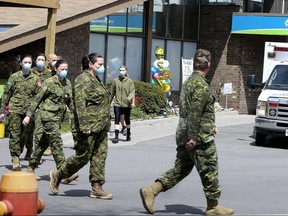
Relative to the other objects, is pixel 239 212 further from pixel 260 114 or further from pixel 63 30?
pixel 63 30

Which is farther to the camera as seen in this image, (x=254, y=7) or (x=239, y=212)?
(x=254, y=7)

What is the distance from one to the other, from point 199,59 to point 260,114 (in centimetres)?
1131

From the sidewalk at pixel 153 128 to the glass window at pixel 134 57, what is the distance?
3123 mm

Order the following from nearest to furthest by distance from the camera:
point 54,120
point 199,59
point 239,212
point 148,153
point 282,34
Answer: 1. point 199,59
2. point 239,212
3. point 54,120
4. point 148,153
5. point 282,34

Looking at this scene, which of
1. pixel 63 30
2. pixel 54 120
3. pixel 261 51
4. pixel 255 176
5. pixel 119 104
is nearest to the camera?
pixel 54 120

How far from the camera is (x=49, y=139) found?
12.9m

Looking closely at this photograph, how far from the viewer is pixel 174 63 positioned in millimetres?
32875

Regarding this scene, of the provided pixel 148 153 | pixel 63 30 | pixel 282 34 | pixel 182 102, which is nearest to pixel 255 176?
pixel 148 153

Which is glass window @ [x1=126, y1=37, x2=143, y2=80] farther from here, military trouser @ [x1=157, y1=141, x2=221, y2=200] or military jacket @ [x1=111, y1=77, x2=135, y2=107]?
military trouser @ [x1=157, y1=141, x2=221, y2=200]

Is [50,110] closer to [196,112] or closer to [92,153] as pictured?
[92,153]

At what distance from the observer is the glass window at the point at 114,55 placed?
28.8 meters

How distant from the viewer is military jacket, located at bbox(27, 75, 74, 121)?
1295 cm

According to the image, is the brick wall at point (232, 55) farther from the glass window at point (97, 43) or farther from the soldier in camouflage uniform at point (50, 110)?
the soldier in camouflage uniform at point (50, 110)

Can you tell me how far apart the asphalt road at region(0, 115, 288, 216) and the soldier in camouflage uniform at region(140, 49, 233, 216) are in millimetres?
598
